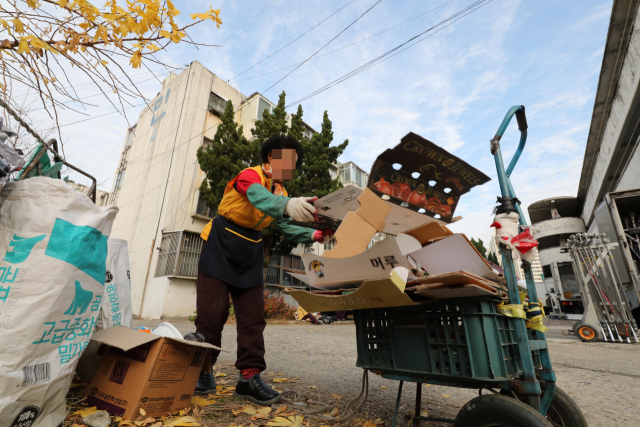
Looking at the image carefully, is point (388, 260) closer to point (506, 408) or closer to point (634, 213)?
point (506, 408)

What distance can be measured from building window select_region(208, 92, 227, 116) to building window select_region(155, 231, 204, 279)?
17.3 feet

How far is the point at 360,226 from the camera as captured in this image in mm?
1382

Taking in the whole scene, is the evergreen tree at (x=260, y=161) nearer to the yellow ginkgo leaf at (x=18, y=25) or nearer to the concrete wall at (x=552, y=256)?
the yellow ginkgo leaf at (x=18, y=25)

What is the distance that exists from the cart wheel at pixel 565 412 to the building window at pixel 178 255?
1061cm

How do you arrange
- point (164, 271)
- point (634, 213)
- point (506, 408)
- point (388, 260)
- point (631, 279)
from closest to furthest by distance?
1. point (506, 408)
2. point (388, 260)
3. point (631, 279)
4. point (634, 213)
5. point (164, 271)

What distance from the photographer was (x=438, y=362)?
1.26 m

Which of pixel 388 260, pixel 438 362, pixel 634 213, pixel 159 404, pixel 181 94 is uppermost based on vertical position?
pixel 181 94

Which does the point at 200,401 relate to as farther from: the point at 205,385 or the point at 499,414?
the point at 499,414

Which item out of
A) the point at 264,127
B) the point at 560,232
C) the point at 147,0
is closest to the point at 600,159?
the point at 560,232

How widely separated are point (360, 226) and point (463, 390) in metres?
2.16

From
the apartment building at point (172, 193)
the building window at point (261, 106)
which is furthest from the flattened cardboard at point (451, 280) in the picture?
the building window at point (261, 106)

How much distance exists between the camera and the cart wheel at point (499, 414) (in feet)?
3.34

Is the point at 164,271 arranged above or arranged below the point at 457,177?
above

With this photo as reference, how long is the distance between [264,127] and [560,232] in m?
18.3
